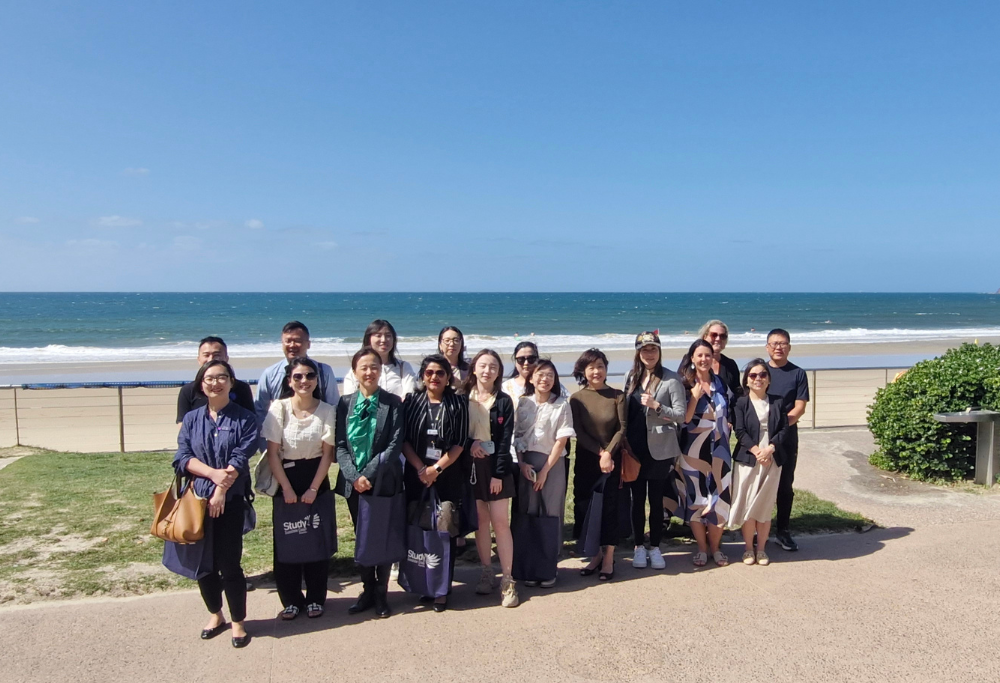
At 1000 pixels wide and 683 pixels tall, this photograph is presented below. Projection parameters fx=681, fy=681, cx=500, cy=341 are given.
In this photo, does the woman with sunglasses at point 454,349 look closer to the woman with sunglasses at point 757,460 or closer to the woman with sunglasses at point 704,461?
the woman with sunglasses at point 704,461

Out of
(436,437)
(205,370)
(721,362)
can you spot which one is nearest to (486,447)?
(436,437)

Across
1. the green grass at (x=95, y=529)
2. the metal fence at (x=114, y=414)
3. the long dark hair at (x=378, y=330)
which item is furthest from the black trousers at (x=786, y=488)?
the metal fence at (x=114, y=414)

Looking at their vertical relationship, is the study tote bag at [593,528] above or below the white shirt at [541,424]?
below

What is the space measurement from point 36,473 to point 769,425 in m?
6.79

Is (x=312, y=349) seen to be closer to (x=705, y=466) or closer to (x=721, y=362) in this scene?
(x=721, y=362)

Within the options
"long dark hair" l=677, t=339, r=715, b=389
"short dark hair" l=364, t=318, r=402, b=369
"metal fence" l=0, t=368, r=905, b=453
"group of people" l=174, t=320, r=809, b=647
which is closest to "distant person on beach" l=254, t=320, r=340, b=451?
"group of people" l=174, t=320, r=809, b=647

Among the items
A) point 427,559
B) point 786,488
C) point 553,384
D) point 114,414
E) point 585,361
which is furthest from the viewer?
point 114,414

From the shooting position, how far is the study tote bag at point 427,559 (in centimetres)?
387

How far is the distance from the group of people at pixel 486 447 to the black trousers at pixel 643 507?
0.01 metres

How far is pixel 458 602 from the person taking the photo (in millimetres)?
4004

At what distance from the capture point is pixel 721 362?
204 inches

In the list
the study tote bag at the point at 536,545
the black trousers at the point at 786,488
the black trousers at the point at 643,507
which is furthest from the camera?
the black trousers at the point at 786,488

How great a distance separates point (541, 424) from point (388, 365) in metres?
1.16

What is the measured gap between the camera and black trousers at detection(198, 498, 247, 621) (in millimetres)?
3527
